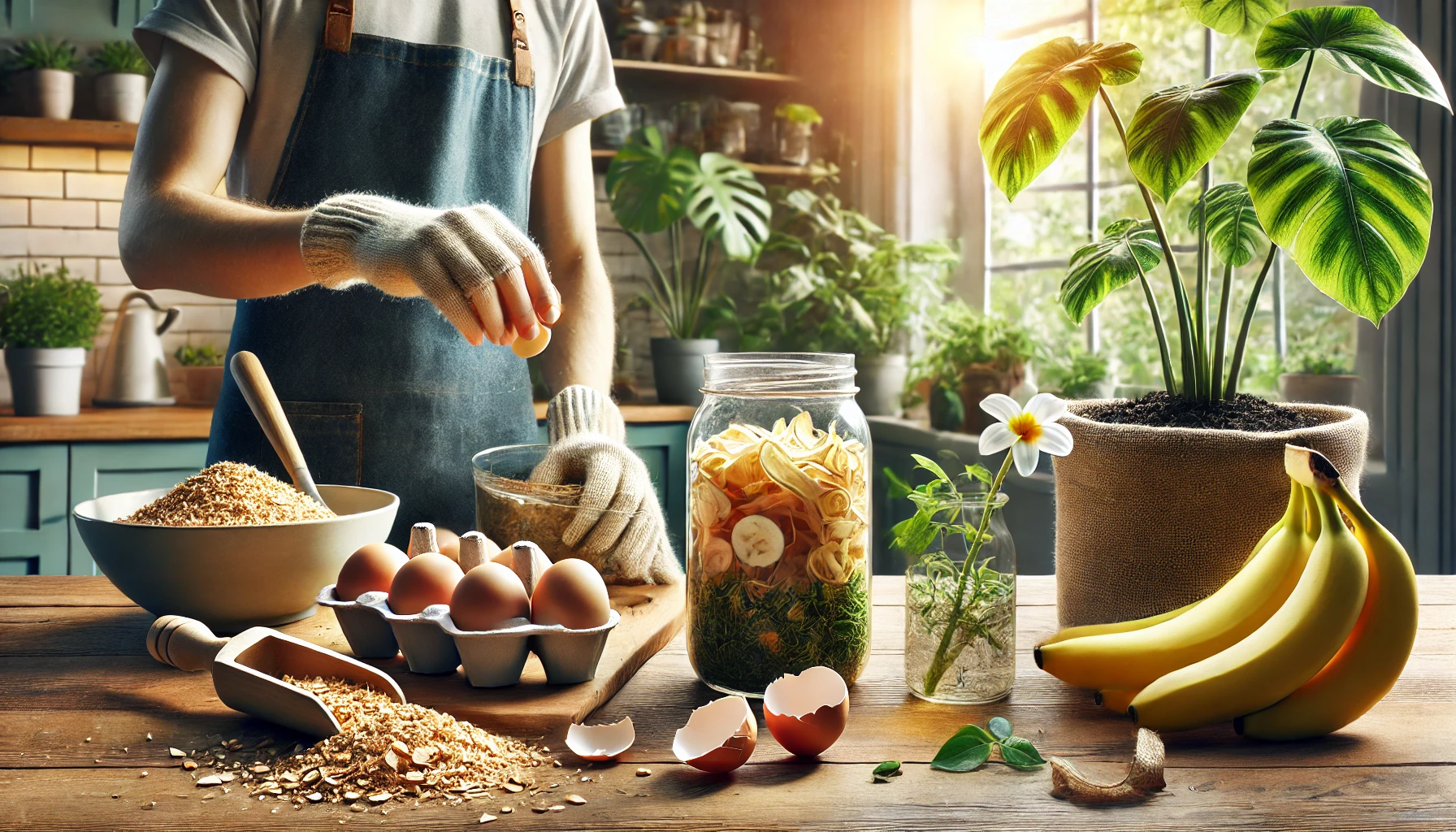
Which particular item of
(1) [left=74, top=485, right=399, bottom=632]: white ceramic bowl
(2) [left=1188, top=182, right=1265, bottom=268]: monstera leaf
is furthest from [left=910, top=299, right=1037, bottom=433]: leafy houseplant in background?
(1) [left=74, top=485, right=399, bottom=632]: white ceramic bowl

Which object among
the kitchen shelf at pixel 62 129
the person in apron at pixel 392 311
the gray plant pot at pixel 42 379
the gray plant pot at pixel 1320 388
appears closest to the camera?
the person in apron at pixel 392 311

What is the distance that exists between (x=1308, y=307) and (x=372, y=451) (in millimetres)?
1874

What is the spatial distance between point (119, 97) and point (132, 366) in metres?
0.70

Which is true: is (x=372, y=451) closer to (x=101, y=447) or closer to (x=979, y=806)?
(x=979, y=806)

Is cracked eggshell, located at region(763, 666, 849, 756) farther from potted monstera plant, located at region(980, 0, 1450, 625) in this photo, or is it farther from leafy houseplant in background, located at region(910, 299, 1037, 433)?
leafy houseplant in background, located at region(910, 299, 1037, 433)

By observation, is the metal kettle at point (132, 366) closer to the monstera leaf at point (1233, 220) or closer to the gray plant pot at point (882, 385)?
the gray plant pot at point (882, 385)

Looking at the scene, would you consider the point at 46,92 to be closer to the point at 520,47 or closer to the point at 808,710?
the point at 520,47

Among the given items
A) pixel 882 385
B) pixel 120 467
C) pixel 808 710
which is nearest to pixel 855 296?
pixel 882 385

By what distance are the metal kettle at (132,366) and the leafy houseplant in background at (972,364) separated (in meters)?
2.03

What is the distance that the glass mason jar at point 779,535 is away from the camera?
2.34 ft

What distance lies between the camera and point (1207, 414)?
80 centimetres

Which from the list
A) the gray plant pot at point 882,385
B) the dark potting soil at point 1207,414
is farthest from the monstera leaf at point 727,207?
the dark potting soil at point 1207,414

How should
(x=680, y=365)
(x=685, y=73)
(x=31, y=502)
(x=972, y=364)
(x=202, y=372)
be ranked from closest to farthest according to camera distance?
(x=31, y=502)
(x=972, y=364)
(x=202, y=372)
(x=680, y=365)
(x=685, y=73)

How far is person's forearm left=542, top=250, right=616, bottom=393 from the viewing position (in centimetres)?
150
